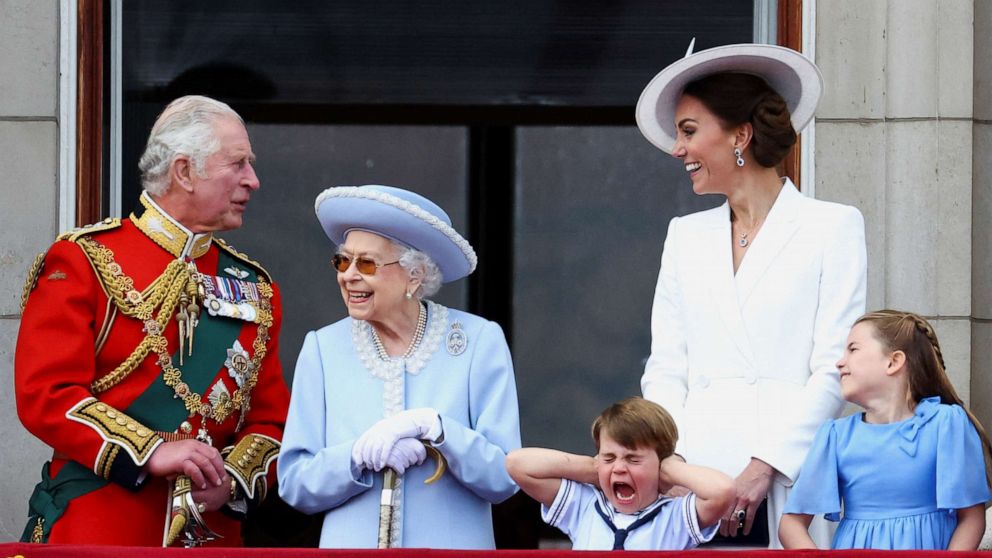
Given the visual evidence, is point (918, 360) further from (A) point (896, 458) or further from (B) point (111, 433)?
(B) point (111, 433)

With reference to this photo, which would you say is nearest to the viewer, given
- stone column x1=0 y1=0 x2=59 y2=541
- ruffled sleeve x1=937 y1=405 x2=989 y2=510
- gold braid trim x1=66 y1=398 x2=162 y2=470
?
ruffled sleeve x1=937 y1=405 x2=989 y2=510

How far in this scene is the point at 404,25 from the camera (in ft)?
20.2

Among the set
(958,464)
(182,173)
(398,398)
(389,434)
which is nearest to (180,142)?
(182,173)

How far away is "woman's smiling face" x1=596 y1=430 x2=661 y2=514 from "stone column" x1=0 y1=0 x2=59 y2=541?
2.26 m

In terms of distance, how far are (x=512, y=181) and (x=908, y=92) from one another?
1507 millimetres

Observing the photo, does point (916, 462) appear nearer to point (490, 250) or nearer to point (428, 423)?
point (428, 423)

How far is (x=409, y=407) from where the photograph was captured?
4.30 meters

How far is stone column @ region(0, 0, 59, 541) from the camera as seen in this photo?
5.51 metres

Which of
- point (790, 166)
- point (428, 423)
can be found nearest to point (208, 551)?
point (428, 423)

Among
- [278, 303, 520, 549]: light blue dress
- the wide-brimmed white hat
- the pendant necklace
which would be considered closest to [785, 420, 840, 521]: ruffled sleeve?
the pendant necklace

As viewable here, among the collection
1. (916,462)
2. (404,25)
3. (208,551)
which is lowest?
(208,551)

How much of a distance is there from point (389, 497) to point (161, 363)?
0.72 m

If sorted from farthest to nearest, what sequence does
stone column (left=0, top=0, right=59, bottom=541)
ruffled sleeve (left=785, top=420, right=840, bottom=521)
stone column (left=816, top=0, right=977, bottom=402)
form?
stone column (left=816, top=0, right=977, bottom=402)
stone column (left=0, top=0, right=59, bottom=541)
ruffled sleeve (left=785, top=420, right=840, bottom=521)

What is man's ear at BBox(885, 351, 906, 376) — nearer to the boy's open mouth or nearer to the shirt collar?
the boy's open mouth
